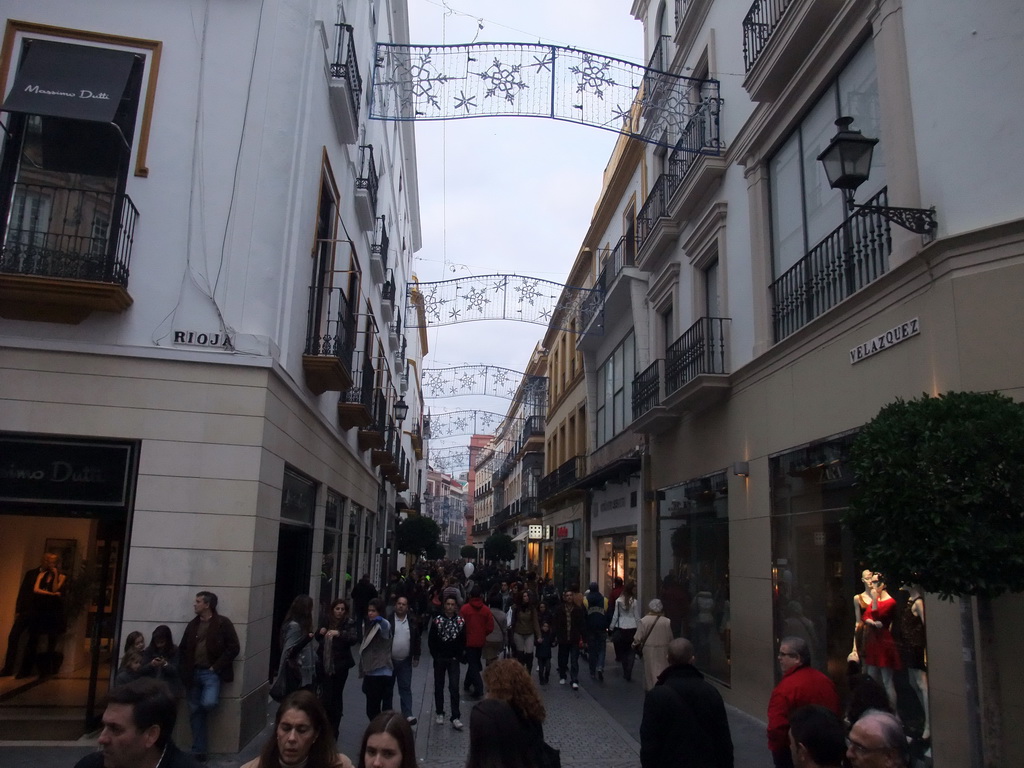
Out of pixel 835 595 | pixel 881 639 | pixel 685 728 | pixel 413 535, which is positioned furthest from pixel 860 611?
pixel 413 535

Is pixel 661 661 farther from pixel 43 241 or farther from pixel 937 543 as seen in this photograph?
pixel 43 241

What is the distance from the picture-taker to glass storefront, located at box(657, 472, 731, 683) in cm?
1277

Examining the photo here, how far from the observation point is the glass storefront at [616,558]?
19.6 meters

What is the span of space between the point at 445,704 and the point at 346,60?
384 inches

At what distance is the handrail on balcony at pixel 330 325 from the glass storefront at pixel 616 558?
8.49 meters

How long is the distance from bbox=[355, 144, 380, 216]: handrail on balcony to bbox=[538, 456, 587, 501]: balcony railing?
12.2 m

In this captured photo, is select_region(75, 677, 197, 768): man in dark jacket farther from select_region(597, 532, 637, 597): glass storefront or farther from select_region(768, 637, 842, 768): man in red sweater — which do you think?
select_region(597, 532, 637, 597): glass storefront

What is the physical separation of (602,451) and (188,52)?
16.0 m

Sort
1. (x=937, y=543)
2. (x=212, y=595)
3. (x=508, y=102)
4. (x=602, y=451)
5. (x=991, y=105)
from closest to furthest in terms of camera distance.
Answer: (x=937, y=543), (x=991, y=105), (x=212, y=595), (x=508, y=102), (x=602, y=451)

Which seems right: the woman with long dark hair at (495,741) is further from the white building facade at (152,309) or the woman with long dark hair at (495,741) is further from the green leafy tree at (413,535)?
the green leafy tree at (413,535)

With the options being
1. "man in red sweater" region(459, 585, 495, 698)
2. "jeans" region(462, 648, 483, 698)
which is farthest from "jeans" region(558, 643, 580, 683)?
"man in red sweater" region(459, 585, 495, 698)

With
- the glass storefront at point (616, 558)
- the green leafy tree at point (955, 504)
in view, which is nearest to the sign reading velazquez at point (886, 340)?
the green leafy tree at point (955, 504)

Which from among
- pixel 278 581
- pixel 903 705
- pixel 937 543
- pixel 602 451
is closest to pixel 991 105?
Result: pixel 937 543

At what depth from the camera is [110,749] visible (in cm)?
325
